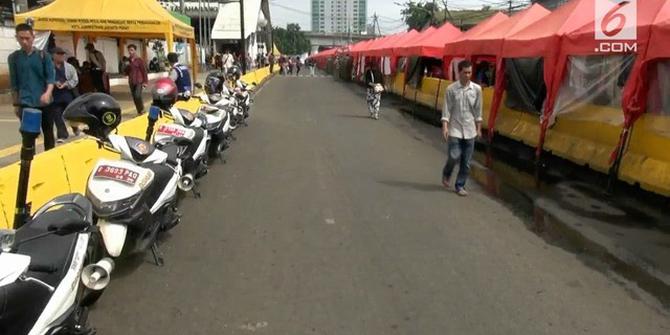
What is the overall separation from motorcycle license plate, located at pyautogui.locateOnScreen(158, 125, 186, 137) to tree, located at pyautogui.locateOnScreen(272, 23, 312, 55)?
139 meters

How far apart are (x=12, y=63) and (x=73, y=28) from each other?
31.6 ft

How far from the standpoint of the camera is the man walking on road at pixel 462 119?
8414mm

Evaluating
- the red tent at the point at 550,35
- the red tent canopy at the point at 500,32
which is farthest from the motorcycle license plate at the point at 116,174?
the red tent canopy at the point at 500,32

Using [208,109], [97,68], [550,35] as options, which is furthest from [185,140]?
[97,68]

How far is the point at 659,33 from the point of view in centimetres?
792

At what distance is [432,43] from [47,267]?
21.4 metres

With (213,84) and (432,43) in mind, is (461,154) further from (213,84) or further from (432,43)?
(432,43)

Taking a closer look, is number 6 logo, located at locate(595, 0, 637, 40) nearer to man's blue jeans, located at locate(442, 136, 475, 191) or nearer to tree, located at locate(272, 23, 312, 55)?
man's blue jeans, located at locate(442, 136, 475, 191)

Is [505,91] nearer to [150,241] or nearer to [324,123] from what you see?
[324,123]

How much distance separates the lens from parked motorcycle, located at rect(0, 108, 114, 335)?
2.82 m

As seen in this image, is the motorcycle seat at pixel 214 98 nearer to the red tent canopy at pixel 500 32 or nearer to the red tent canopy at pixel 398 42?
the red tent canopy at pixel 500 32

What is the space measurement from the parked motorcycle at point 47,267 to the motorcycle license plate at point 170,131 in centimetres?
364

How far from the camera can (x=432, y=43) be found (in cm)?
2333

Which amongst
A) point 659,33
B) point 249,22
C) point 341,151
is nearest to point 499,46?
point 341,151
